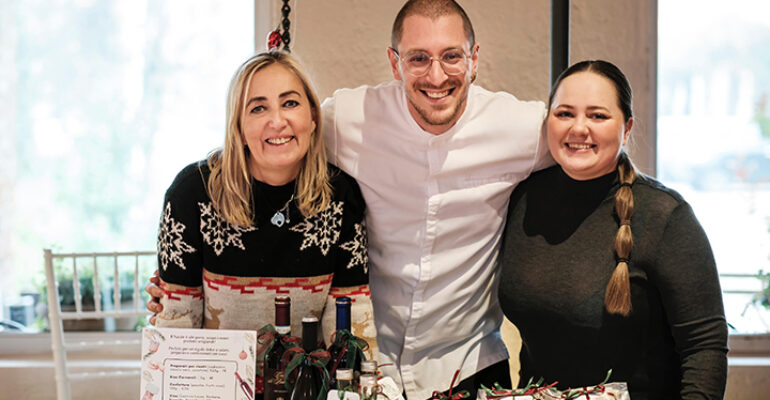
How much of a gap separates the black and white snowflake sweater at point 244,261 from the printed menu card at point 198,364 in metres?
0.33

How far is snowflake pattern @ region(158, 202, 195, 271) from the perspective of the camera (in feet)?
5.54

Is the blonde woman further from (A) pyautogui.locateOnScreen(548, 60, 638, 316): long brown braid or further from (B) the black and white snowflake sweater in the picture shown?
(A) pyautogui.locateOnScreen(548, 60, 638, 316): long brown braid

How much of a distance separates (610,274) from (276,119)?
876mm

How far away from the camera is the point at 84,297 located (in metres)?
3.24

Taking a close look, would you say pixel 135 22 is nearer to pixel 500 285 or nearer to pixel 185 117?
pixel 185 117

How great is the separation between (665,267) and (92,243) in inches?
105

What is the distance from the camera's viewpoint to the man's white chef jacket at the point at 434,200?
1870 mm

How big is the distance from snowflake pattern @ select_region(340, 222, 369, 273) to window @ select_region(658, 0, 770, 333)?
1980 mm

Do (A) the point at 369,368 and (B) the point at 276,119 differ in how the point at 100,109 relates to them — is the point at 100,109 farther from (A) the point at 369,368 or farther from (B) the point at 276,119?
(A) the point at 369,368

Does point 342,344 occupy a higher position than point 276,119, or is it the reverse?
point 276,119

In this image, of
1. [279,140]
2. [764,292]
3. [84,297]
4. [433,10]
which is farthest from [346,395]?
[764,292]

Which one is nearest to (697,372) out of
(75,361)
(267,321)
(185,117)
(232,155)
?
(267,321)

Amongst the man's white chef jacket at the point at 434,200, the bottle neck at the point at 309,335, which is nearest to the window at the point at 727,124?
the man's white chef jacket at the point at 434,200

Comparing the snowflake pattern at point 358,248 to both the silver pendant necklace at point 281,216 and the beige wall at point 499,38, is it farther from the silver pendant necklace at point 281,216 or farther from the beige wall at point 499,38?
the beige wall at point 499,38
